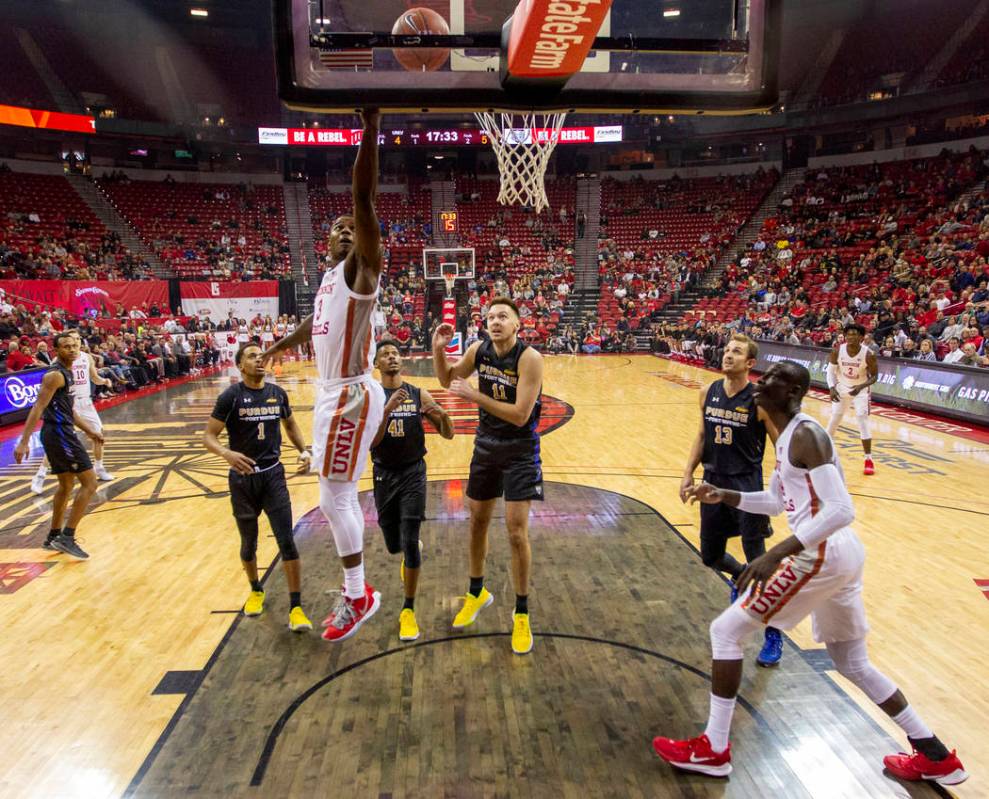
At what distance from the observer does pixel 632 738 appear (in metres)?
3.63

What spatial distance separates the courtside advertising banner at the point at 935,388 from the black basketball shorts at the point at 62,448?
9.89 meters

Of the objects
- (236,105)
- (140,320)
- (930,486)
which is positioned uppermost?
(236,105)

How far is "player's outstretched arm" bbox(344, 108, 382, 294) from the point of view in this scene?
3043mm

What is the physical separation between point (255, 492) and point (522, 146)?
548cm

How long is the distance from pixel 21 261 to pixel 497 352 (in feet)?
80.7

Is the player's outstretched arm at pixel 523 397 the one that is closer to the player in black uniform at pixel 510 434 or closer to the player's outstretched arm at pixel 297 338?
the player in black uniform at pixel 510 434

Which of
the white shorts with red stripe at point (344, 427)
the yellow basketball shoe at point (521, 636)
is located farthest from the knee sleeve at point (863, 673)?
the white shorts with red stripe at point (344, 427)

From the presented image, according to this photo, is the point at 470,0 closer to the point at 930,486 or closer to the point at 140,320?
the point at 930,486

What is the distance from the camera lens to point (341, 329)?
3.33 m

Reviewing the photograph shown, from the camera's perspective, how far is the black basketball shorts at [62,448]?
21.2ft

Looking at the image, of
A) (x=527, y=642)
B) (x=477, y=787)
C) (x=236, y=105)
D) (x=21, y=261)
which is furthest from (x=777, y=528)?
(x=236, y=105)

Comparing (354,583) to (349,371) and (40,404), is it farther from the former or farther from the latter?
(40,404)

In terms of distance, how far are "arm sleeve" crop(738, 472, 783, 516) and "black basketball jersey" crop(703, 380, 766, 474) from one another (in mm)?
989

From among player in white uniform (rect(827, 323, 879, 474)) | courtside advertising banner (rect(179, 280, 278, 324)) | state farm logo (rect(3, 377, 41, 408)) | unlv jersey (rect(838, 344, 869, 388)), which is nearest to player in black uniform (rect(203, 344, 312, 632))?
player in white uniform (rect(827, 323, 879, 474))
